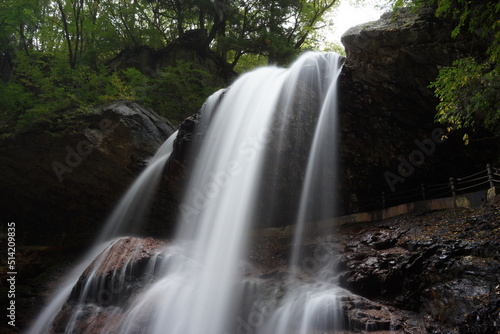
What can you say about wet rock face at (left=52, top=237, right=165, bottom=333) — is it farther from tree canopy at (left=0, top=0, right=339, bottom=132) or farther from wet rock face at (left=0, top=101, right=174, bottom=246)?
tree canopy at (left=0, top=0, right=339, bottom=132)

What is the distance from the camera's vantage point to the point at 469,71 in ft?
24.9

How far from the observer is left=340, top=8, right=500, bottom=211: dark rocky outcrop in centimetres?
935

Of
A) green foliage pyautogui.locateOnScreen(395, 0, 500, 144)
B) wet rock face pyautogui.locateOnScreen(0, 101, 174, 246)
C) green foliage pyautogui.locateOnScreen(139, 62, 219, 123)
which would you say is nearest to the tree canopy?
green foliage pyautogui.locateOnScreen(139, 62, 219, 123)

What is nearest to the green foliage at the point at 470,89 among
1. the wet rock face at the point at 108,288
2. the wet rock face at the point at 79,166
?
the wet rock face at the point at 108,288

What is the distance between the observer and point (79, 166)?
13172 mm

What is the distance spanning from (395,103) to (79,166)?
43.6ft

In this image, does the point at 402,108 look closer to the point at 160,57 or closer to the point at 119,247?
the point at 119,247

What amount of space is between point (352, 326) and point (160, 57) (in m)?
22.8

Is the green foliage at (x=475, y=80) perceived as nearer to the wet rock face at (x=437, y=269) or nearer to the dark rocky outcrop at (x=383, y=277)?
the wet rock face at (x=437, y=269)

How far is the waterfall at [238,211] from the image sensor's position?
7.12m

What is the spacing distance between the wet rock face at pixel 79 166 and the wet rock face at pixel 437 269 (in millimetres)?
10043

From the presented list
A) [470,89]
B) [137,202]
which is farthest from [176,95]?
[470,89]

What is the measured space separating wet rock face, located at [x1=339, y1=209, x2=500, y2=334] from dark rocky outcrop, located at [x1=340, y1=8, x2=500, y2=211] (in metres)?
3.76

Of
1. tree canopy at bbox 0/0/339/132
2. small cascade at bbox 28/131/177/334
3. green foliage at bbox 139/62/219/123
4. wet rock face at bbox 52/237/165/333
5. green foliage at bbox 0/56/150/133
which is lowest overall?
wet rock face at bbox 52/237/165/333
